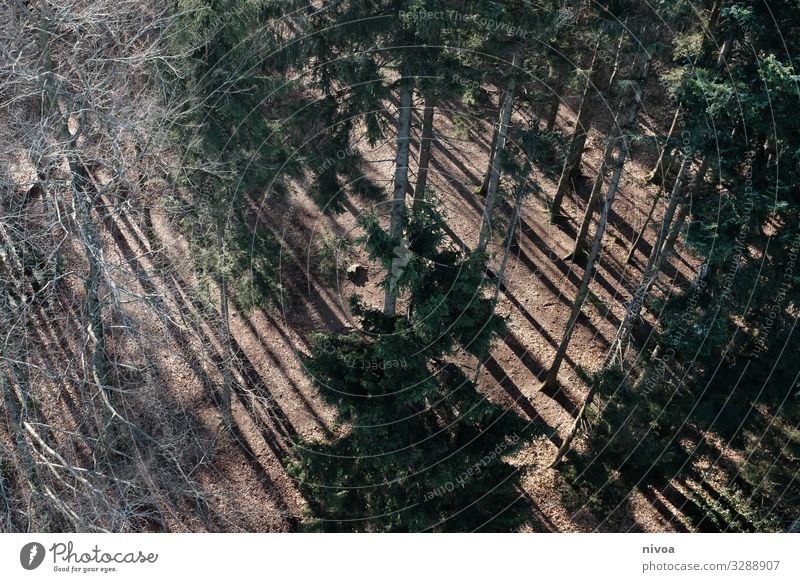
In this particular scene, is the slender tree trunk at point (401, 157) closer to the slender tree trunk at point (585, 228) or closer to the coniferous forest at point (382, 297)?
the coniferous forest at point (382, 297)

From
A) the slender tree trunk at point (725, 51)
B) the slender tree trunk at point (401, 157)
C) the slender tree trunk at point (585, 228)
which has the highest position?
the slender tree trunk at point (401, 157)

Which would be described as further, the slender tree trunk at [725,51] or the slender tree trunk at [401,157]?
the slender tree trunk at [401,157]

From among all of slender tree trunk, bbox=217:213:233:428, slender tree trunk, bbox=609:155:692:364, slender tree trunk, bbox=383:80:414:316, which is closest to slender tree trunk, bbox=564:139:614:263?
slender tree trunk, bbox=609:155:692:364

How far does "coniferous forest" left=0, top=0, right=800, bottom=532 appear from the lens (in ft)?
50.9

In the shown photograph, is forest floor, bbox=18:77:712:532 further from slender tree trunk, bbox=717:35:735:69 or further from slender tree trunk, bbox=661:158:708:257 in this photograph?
slender tree trunk, bbox=717:35:735:69

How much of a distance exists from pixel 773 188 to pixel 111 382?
18.0m

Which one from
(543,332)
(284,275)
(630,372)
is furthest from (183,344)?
(630,372)

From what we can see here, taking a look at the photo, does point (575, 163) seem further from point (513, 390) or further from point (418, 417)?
point (418, 417)

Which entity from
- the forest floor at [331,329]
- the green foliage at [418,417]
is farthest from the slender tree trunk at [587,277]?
the green foliage at [418,417]

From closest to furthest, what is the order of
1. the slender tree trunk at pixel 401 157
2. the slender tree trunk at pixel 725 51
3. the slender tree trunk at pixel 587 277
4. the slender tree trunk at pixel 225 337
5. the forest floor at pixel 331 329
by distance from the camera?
the slender tree trunk at pixel 725 51 < the slender tree trunk at pixel 401 157 < the slender tree trunk at pixel 587 277 < the slender tree trunk at pixel 225 337 < the forest floor at pixel 331 329

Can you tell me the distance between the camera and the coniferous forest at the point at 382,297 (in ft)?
50.9

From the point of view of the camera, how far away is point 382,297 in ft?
87.8

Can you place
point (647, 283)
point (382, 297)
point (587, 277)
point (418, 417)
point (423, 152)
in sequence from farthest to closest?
point (382, 297)
point (423, 152)
point (587, 277)
point (647, 283)
point (418, 417)

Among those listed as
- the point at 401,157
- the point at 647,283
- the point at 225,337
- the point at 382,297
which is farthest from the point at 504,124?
the point at 225,337
